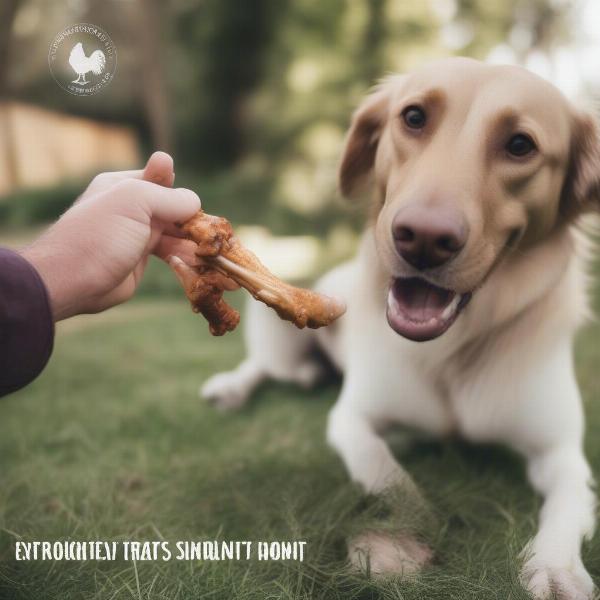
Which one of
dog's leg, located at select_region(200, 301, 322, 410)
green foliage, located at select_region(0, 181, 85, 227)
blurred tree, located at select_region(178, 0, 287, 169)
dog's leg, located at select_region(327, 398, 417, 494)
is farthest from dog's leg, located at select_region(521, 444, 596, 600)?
green foliage, located at select_region(0, 181, 85, 227)

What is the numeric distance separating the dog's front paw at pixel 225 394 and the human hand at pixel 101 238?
1.45 m

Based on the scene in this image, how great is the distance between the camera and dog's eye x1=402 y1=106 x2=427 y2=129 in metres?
1.95

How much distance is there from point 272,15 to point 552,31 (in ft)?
21.7

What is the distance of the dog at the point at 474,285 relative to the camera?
5.53ft

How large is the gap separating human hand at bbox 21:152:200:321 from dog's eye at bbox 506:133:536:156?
2.97 feet

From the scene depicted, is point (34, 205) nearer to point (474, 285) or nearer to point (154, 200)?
point (154, 200)

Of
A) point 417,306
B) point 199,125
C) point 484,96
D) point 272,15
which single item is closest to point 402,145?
point 484,96

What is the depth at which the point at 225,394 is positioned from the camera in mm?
3109

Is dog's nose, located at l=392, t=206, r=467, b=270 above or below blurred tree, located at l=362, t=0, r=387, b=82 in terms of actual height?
above

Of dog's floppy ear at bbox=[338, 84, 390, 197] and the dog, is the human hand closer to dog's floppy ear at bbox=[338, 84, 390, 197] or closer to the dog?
the dog

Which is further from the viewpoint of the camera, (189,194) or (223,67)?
(223,67)

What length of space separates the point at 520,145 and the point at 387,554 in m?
1.19

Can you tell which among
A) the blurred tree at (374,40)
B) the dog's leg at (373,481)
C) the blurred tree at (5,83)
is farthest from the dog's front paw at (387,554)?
the blurred tree at (5,83)

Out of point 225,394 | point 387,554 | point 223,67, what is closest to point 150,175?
point 387,554
